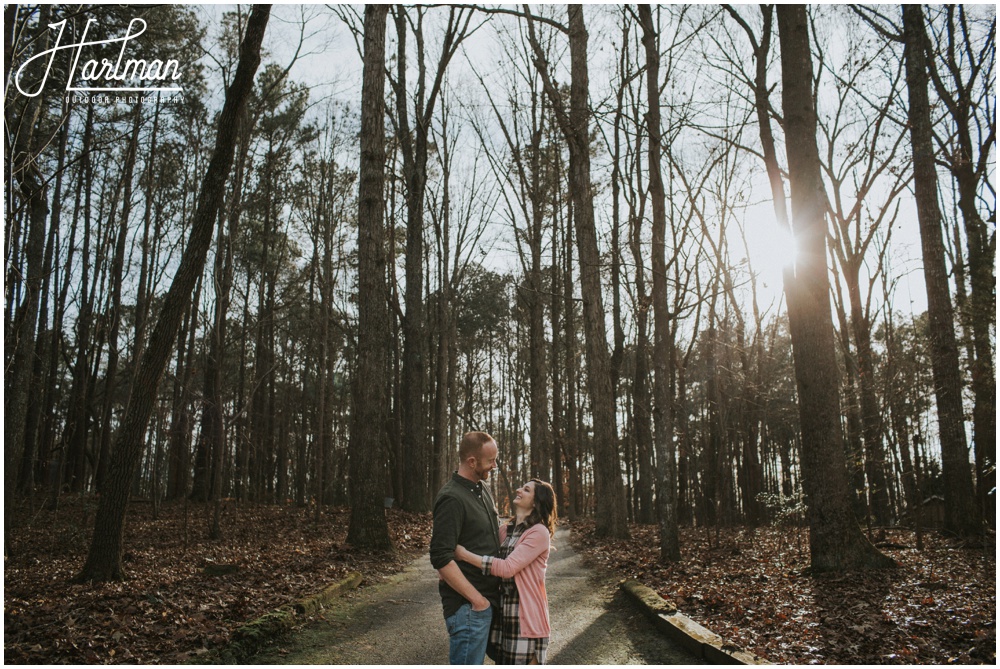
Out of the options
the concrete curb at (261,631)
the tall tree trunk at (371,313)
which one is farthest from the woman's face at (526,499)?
the tall tree trunk at (371,313)

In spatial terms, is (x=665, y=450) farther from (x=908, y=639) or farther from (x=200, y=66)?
(x=200, y=66)

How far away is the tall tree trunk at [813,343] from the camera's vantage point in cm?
788

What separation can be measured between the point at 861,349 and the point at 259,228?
19.9 meters

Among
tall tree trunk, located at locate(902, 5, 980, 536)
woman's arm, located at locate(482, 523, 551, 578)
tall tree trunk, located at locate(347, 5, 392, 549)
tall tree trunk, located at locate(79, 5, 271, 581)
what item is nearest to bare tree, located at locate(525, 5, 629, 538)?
tall tree trunk, located at locate(347, 5, 392, 549)

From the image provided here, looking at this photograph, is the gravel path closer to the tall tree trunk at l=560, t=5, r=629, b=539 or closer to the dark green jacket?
the dark green jacket

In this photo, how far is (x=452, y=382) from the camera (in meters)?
27.0

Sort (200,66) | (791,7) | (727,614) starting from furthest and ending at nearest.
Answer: (200,66), (791,7), (727,614)

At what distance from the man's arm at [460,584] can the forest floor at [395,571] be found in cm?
291

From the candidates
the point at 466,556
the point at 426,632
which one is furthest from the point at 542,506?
the point at 426,632

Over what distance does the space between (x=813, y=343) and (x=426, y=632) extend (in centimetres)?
583

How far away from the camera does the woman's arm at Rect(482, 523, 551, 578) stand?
3.32m

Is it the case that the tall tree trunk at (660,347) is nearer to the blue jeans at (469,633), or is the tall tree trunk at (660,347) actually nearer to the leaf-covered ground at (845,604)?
the leaf-covered ground at (845,604)

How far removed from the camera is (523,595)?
11.3ft

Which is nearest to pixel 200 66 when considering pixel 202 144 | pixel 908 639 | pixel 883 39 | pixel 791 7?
pixel 202 144
